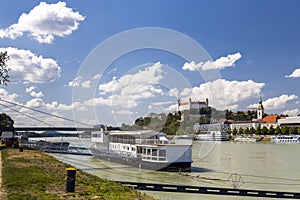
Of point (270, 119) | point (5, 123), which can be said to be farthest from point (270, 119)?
point (5, 123)

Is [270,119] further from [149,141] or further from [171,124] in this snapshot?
[149,141]

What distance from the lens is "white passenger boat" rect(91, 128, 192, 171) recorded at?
30438 millimetres

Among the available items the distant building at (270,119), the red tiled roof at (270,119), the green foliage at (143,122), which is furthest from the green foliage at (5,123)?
the red tiled roof at (270,119)

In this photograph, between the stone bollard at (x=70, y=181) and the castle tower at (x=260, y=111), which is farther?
the castle tower at (x=260, y=111)

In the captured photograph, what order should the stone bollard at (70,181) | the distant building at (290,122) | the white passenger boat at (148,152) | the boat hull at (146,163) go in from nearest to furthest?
the stone bollard at (70,181) < the boat hull at (146,163) < the white passenger boat at (148,152) < the distant building at (290,122)

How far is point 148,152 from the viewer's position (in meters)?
32.7

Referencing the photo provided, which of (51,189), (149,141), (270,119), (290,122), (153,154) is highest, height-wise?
(270,119)

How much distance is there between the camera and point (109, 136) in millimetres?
42375

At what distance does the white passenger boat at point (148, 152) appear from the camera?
3044 centimetres

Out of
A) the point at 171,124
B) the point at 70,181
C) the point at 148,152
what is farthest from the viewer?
the point at 171,124

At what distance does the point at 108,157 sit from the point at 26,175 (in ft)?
84.7

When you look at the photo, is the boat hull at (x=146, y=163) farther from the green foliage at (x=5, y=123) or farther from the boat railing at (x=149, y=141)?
the green foliage at (x=5, y=123)

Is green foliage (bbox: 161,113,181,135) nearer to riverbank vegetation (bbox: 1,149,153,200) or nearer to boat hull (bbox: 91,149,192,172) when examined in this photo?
boat hull (bbox: 91,149,192,172)

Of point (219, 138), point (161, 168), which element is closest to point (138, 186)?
point (161, 168)
